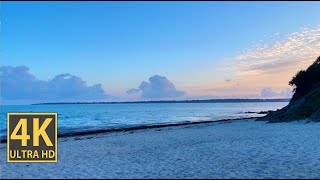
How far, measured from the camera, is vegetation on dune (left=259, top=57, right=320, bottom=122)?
39906 millimetres

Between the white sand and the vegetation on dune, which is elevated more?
the vegetation on dune

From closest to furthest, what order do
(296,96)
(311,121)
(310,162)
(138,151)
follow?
(310,162) → (138,151) → (311,121) → (296,96)

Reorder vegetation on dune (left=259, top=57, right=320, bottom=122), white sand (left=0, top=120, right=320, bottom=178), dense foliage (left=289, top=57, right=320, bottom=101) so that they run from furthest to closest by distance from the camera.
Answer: dense foliage (left=289, top=57, right=320, bottom=101) < vegetation on dune (left=259, top=57, right=320, bottom=122) < white sand (left=0, top=120, right=320, bottom=178)

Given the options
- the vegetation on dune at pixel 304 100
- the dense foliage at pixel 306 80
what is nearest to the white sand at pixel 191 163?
the vegetation on dune at pixel 304 100

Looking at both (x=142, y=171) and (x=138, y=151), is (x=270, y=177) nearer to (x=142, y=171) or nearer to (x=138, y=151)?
(x=142, y=171)

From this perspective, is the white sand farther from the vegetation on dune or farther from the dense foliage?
the dense foliage

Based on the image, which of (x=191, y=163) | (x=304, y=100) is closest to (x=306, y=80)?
(x=304, y=100)

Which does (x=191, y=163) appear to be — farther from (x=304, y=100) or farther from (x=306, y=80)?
(x=306, y=80)

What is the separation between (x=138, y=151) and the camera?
21.1 metres

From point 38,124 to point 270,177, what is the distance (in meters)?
10.2

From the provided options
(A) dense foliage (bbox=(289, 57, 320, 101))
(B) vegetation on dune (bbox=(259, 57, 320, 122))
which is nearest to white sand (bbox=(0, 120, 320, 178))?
(B) vegetation on dune (bbox=(259, 57, 320, 122))

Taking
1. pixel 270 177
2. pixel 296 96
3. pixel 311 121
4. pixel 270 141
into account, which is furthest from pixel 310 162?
pixel 296 96

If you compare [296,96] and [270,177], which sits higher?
[296,96]

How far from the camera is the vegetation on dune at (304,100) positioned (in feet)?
131
